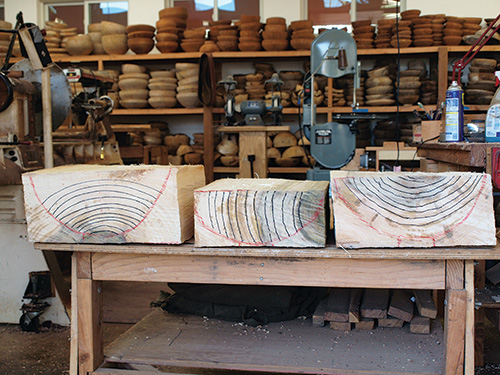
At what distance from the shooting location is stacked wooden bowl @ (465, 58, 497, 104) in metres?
4.55

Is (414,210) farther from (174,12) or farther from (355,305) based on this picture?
(174,12)

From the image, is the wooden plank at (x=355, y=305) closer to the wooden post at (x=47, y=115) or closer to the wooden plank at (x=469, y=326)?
the wooden plank at (x=469, y=326)

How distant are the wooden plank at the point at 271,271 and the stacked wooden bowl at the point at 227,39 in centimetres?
369

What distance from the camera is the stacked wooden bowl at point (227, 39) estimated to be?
16.0 ft

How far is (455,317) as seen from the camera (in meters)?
1.34

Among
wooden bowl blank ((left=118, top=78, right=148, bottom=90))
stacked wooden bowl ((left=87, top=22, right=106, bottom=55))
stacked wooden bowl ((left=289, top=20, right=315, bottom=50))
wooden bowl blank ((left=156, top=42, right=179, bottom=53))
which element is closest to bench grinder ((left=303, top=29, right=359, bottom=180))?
stacked wooden bowl ((left=289, top=20, right=315, bottom=50))

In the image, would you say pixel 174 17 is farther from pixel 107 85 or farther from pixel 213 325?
pixel 213 325

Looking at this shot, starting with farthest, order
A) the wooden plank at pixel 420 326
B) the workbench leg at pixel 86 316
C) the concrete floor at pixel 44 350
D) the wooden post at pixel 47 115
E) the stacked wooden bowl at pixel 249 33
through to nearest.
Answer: the stacked wooden bowl at pixel 249 33 < the wooden post at pixel 47 115 < the concrete floor at pixel 44 350 < the wooden plank at pixel 420 326 < the workbench leg at pixel 86 316

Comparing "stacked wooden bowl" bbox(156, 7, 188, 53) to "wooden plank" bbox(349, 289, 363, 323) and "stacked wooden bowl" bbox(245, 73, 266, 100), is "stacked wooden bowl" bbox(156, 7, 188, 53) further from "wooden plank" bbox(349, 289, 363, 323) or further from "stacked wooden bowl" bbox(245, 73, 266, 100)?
"wooden plank" bbox(349, 289, 363, 323)

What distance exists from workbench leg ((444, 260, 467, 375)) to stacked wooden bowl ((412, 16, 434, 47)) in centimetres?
372

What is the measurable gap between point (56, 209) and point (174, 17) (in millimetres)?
3866

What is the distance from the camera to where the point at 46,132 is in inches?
93.5

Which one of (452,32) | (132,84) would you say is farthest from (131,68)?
(452,32)

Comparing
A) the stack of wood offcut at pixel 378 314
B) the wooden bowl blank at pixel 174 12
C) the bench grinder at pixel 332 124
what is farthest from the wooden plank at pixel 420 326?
the wooden bowl blank at pixel 174 12
